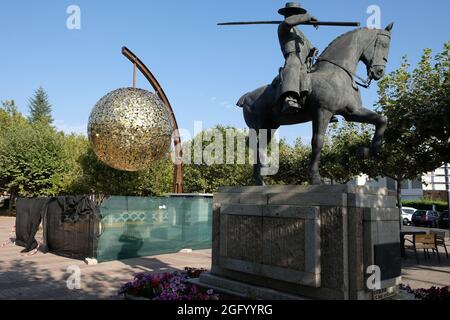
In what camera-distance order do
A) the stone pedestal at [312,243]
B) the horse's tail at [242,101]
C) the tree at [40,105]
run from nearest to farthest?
the stone pedestal at [312,243], the horse's tail at [242,101], the tree at [40,105]

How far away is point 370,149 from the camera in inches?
260

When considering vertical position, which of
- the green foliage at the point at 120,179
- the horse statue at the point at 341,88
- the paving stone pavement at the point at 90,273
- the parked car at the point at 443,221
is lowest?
the parked car at the point at 443,221

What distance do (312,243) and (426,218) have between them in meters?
33.9

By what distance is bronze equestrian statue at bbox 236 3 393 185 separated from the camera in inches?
261

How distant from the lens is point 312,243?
18.5 ft

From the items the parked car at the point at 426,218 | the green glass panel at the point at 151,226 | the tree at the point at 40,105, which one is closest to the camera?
the green glass panel at the point at 151,226

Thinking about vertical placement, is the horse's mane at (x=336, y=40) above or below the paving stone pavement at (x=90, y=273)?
above

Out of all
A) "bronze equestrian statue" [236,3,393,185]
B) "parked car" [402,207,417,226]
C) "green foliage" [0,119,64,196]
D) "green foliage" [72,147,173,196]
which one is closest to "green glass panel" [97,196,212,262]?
"bronze equestrian statue" [236,3,393,185]

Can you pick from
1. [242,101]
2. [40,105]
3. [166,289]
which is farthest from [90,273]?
[40,105]

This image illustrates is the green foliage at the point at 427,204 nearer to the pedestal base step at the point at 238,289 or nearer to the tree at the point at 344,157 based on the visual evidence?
the tree at the point at 344,157

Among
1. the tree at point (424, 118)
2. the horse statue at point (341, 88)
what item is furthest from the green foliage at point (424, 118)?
the horse statue at point (341, 88)

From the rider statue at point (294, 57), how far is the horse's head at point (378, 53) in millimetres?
982

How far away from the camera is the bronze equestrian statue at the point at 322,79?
6621mm
